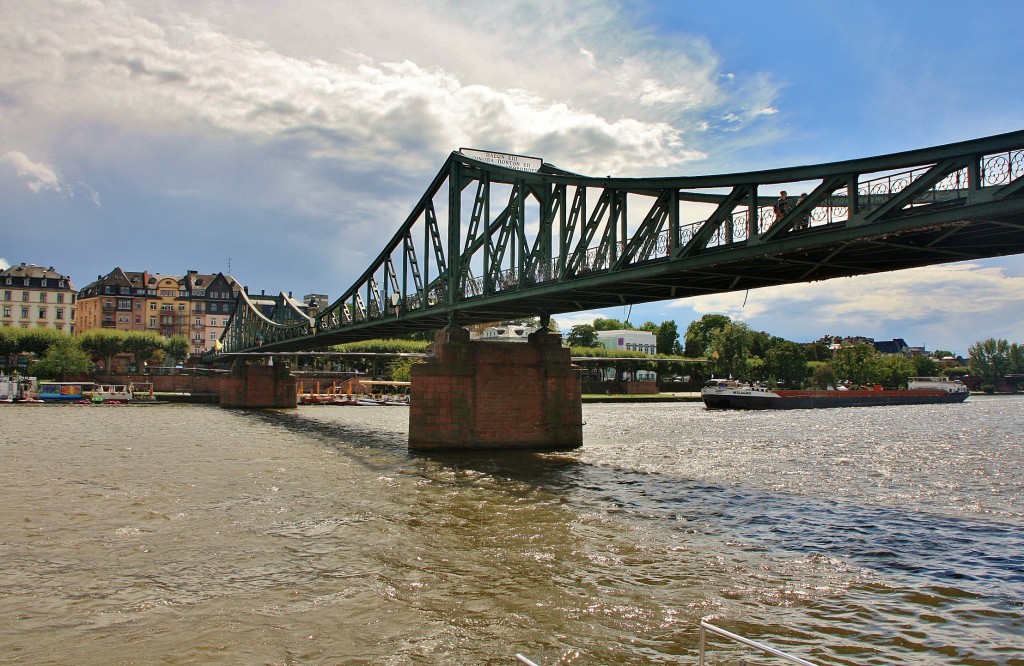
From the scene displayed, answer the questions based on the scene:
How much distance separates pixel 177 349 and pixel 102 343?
56.5ft

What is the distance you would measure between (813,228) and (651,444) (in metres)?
26.8

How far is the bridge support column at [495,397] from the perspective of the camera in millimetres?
35844

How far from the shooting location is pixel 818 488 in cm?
2688

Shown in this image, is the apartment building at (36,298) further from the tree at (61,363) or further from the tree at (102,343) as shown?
the tree at (61,363)

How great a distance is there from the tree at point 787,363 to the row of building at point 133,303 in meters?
111

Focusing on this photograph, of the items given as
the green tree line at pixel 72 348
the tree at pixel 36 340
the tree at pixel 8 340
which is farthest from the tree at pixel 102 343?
the tree at pixel 8 340

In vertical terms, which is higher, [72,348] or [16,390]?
[72,348]

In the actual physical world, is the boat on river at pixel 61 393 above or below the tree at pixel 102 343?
below

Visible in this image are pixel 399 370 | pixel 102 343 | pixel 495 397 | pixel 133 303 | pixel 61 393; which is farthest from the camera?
pixel 133 303

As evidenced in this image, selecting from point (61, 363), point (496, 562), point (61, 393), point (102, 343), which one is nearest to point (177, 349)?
point (102, 343)

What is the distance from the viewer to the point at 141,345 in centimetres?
12275

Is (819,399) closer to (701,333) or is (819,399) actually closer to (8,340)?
(701,333)

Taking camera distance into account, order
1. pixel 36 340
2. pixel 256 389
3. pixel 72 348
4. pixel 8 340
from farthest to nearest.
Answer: pixel 36 340 < pixel 8 340 < pixel 72 348 < pixel 256 389

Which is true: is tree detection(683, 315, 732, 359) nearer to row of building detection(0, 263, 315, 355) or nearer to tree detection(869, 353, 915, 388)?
tree detection(869, 353, 915, 388)
